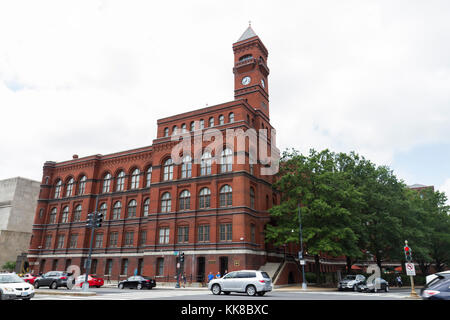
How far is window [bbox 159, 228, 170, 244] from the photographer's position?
142ft

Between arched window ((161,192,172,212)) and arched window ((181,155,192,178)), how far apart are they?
363cm

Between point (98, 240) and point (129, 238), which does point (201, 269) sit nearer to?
point (129, 238)

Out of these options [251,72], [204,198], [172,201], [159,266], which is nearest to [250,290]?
[204,198]

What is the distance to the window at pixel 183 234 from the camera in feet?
138

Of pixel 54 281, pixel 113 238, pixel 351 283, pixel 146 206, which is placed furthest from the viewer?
pixel 113 238

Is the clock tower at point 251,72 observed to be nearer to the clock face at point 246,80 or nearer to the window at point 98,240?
the clock face at point 246,80

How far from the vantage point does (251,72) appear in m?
52.1

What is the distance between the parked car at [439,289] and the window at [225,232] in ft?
95.0

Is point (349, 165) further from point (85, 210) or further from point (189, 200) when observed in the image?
point (85, 210)

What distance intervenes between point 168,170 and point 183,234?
969 centimetres

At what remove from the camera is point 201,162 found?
43.7 metres

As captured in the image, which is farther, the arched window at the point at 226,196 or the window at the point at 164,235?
the window at the point at 164,235

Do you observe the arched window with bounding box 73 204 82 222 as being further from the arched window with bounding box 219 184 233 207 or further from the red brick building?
the arched window with bounding box 219 184 233 207

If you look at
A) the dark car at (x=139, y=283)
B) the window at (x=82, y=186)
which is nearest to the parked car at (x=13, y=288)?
the dark car at (x=139, y=283)
